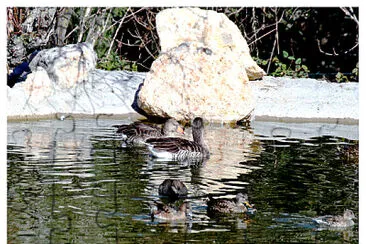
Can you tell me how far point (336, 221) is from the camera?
366 inches

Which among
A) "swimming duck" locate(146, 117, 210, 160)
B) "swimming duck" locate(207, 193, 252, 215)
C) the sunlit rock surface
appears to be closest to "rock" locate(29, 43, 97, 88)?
the sunlit rock surface

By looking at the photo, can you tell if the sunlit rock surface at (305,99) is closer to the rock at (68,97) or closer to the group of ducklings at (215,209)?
the rock at (68,97)

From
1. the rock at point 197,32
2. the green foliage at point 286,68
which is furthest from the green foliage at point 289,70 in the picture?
the rock at point 197,32

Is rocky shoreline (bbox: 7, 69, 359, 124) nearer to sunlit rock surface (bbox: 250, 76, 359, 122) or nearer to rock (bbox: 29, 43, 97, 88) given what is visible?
sunlit rock surface (bbox: 250, 76, 359, 122)

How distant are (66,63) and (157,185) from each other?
7.63m

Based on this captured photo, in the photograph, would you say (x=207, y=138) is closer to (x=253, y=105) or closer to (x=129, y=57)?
(x=253, y=105)

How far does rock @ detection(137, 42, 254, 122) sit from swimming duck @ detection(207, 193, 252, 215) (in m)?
7.36

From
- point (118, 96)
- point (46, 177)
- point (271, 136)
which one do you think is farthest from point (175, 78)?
point (46, 177)

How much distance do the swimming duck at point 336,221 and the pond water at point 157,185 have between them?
8 centimetres

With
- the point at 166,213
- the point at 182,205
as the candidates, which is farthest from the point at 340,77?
the point at 166,213

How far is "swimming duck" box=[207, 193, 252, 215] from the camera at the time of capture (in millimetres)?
9781

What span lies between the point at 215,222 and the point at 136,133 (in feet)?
16.6

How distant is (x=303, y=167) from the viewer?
41.7ft

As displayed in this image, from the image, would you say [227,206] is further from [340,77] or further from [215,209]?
[340,77]
